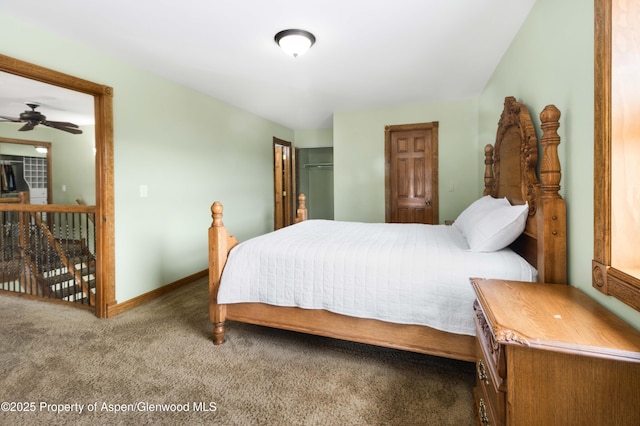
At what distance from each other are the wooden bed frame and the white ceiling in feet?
2.41

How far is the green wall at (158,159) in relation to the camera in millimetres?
2484

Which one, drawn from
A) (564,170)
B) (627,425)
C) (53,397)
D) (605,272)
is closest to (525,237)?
(564,170)

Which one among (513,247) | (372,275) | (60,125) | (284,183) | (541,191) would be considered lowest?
(372,275)

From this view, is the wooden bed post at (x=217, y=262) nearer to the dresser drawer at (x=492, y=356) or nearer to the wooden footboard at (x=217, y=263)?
the wooden footboard at (x=217, y=263)

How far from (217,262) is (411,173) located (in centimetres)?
324

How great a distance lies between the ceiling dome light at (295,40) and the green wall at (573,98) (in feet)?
5.02

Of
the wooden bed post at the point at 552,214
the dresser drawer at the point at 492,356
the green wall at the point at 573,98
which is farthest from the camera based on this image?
the wooden bed post at the point at 552,214

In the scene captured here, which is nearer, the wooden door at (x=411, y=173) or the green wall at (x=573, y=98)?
the green wall at (x=573, y=98)

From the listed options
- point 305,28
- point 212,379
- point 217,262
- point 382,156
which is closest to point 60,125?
point 217,262

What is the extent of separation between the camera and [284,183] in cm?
611

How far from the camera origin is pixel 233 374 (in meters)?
1.84

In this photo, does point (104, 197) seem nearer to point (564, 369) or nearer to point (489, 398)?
point (489, 398)

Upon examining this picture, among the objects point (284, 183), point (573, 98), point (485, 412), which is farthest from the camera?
point (284, 183)

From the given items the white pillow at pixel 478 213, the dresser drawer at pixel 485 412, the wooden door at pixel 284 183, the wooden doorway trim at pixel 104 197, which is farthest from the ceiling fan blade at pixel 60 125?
the dresser drawer at pixel 485 412
